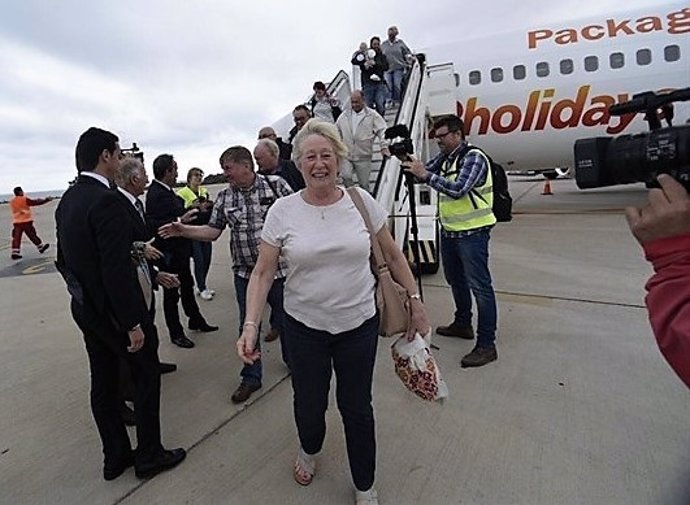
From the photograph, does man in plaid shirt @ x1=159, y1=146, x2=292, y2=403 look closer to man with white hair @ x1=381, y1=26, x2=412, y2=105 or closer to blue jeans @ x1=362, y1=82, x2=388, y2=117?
blue jeans @ x1=362, y1=82, x2=388, y2=117

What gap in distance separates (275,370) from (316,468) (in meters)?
1.17

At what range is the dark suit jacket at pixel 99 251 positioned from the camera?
1895 mm

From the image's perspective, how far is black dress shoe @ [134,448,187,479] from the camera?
2.14 meters

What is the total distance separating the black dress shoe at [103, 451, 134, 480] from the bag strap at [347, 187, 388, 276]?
1596mm

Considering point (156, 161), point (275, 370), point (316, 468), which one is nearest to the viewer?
point (316, 468)

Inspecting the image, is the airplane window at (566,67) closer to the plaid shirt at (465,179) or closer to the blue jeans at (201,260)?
the plaid shirt at (465,179)

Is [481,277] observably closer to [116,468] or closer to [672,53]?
[116,468]

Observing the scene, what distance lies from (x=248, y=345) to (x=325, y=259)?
0.46 metres

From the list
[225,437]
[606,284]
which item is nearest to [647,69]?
[606,284]

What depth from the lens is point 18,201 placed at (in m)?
9.09

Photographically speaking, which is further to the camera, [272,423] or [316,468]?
[272,423]

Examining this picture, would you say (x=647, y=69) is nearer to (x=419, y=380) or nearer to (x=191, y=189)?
(x=191, y=189)

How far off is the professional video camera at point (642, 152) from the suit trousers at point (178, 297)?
130 inches

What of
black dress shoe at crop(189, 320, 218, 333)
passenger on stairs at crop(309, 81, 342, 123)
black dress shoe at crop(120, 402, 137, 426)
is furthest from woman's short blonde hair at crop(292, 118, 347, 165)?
passenger on stairs at crop(309, 81, 342, 123)
